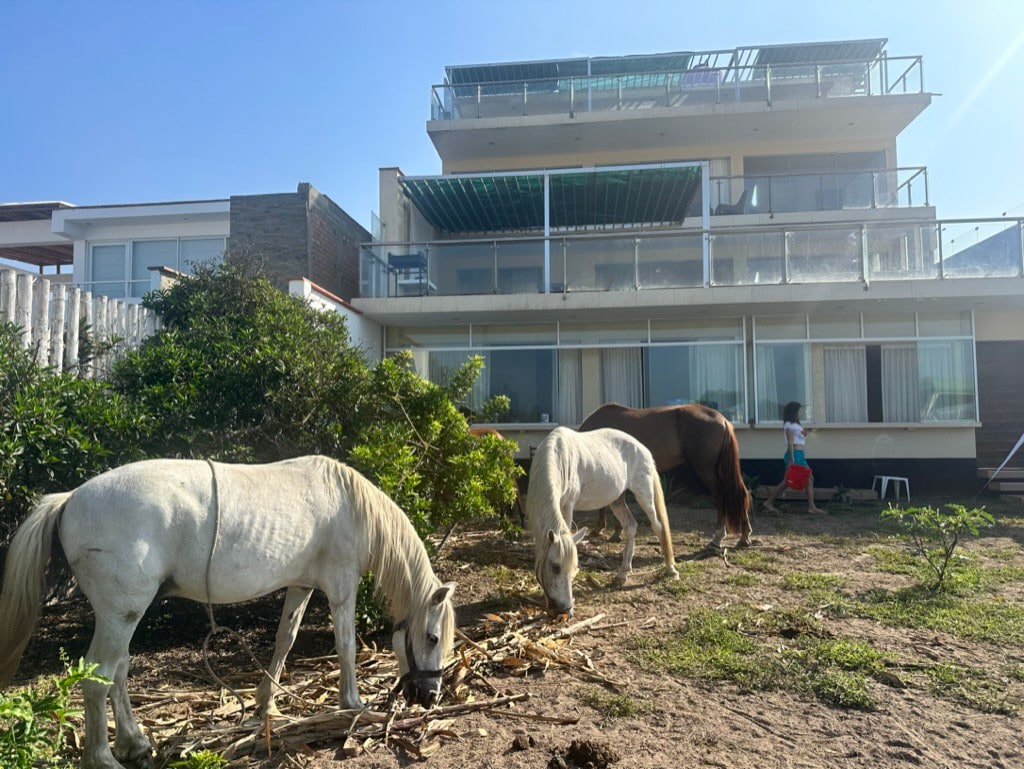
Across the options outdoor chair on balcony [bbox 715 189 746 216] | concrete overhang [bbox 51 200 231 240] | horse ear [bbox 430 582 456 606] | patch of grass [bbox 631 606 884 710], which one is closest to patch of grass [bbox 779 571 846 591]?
patch of grass [bbox 631 606 884 710]

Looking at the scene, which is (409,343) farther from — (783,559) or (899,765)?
(899,765)

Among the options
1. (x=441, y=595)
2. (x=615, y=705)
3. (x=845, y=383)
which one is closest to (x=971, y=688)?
(x=615, y=705)

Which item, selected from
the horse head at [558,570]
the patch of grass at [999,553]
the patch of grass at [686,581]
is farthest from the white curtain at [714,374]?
the horse head at [558,570]

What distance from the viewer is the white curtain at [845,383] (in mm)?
13031

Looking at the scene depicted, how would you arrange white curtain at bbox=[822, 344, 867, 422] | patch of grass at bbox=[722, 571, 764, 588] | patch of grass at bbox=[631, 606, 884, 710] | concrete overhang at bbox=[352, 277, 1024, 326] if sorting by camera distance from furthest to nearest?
white curtain at bbox=[822, 344, 867, 422] < concrete overhang at bbox=[352, 277, 1024, 326] < patch of grass at bbox=[722, 571, 764, 588] < patch of grass at bbox=[631, 606, 884, 710]

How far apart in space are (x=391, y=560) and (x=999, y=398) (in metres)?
15.1

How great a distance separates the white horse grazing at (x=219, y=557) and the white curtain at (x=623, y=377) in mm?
10065

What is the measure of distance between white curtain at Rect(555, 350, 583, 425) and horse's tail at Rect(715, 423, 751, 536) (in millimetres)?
5129

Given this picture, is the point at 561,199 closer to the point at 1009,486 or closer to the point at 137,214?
the point at 137,214

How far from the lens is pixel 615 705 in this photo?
A: 3809 millimetres

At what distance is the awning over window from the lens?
13664 millimetres

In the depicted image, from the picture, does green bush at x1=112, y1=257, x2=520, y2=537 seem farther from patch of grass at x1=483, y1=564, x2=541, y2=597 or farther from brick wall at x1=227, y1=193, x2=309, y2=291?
brick wall at x1=227, y1=193, x2=309, y2=291

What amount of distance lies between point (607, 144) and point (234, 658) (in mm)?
18312

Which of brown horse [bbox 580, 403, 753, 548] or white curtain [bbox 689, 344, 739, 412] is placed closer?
brown horse [bbox 580, 403, 753, 548]
